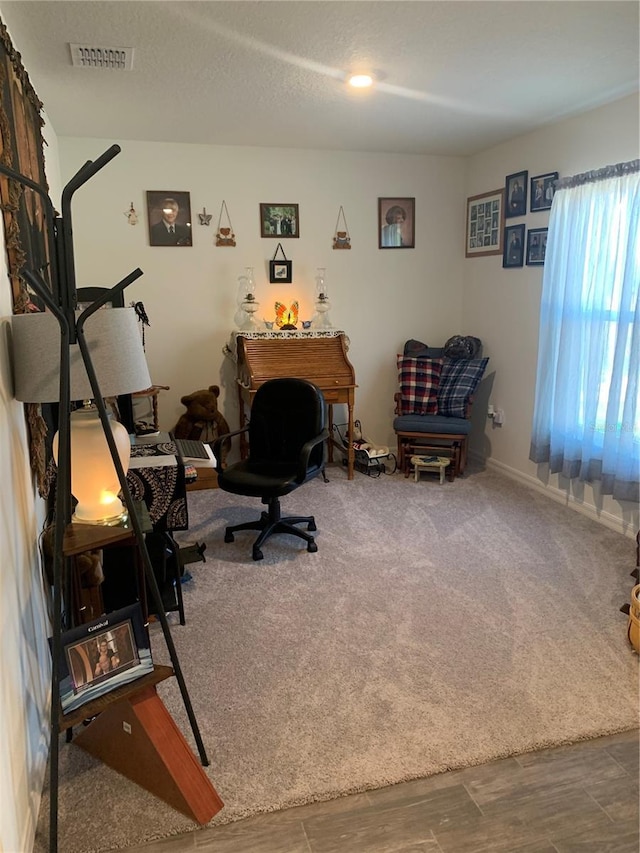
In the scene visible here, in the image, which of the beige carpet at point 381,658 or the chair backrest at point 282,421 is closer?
the beige carpet at point 381,658

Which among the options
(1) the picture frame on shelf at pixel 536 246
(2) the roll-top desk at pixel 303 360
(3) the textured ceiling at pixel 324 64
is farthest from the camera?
(2) the roll-top desk at pixel 303 360

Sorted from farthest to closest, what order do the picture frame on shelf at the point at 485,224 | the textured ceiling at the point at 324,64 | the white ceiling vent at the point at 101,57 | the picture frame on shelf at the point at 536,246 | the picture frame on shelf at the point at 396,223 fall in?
the picture frame on shelf at the point at 396,223 → the picture frame on shelf at the point at 485,224 → the picture frame on shelf at the point at 536,246 → the white ceiling vent at the point at 101,57 → the textured ceiling at the point at 324,64

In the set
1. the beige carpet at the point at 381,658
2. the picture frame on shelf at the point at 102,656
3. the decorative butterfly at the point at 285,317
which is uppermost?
the decorative butterfly at the point at 285,317

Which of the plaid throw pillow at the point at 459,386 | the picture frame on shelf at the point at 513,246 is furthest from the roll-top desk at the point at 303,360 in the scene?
the picture frame on shelf at the point at 513,246

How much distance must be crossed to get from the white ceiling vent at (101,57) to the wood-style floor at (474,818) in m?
2.99

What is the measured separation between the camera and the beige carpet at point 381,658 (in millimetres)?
1825

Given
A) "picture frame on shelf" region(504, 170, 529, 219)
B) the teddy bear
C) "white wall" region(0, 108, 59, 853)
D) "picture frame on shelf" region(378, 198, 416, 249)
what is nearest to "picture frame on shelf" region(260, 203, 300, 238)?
"picture frame on shelf" region(378, 198, 416, 249)

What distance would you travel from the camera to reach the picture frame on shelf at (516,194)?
419 centimetres

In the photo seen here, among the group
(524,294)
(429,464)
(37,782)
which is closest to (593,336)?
(524,294)

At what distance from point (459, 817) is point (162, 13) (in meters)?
2.92

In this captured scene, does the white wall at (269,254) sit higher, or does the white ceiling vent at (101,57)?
the white ceiling vent at (101,57)

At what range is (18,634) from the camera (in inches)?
64.4

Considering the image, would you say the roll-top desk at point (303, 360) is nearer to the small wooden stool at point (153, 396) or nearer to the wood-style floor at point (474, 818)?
the small wooden stool at point (153, 396)

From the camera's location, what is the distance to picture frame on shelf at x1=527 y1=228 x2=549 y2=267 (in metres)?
4.03
